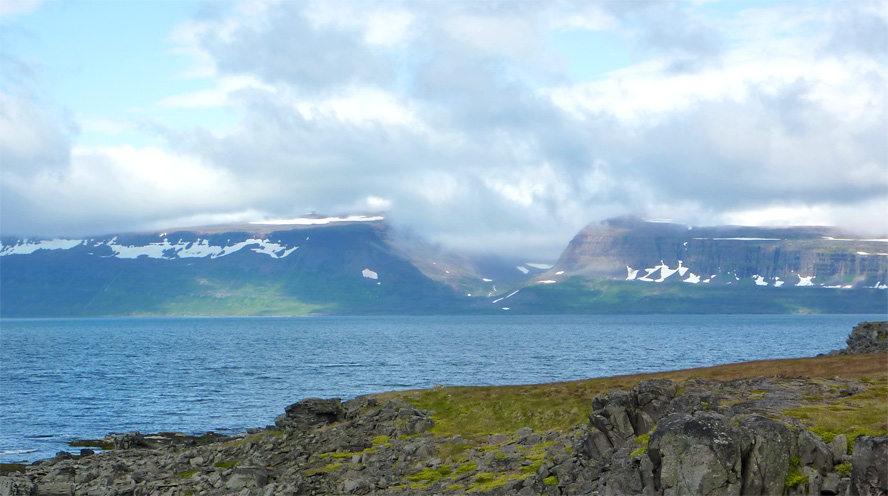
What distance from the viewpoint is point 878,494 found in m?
21.0

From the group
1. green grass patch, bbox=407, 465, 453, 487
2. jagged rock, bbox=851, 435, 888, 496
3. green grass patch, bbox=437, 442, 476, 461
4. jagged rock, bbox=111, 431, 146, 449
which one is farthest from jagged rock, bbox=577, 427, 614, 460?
jagged rock, bbox=111, 431, 146, 449

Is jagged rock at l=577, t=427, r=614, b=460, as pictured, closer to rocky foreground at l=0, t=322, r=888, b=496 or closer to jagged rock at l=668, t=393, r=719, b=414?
rocky foreground at l=0, t=322, r=888, b=496

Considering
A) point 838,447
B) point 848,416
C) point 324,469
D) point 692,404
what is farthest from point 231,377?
point 838,447

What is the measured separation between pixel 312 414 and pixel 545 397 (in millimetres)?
17599

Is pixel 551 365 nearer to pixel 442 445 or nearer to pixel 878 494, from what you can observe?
pixel 442 445

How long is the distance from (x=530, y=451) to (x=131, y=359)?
157 meters

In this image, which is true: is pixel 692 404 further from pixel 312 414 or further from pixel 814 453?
pixel 312 414

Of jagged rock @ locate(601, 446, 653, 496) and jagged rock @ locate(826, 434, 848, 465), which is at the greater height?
jagged rock @ locate(826, 434, 848, 465)

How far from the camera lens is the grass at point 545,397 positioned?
5003 cm

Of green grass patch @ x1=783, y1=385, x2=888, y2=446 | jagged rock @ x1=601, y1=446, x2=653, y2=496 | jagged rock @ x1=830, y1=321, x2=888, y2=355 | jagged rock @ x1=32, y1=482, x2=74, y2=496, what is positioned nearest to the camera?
jagged rock @ x1=601, y1=446, x2=653, y2=496

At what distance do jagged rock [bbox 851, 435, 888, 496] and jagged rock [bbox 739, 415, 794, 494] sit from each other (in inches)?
72.7

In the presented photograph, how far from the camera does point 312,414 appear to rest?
58.8 meters

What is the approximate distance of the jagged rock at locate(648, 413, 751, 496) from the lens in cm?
2234

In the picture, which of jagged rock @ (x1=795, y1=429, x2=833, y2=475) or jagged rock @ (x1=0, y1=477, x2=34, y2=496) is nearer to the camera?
jagged rock @ (x1=795, y1=429, x2=833, y2=475)
